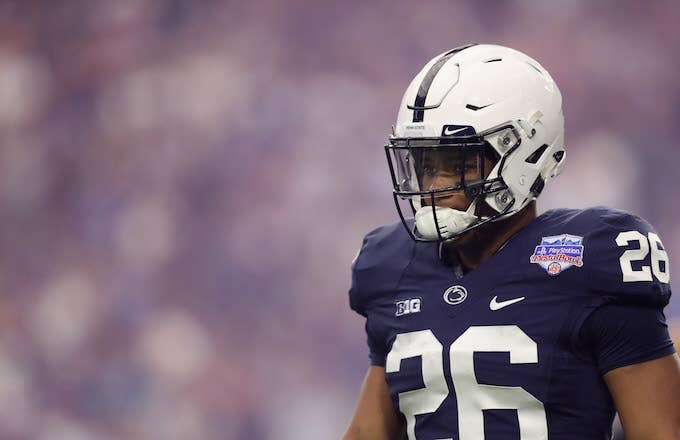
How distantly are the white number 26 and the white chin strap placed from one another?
24 centimetres

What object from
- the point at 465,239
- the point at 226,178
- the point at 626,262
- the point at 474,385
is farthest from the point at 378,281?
the point at 226,178

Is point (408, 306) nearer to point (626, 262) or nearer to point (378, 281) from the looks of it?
point (378, 281)

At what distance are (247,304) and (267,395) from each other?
32cm

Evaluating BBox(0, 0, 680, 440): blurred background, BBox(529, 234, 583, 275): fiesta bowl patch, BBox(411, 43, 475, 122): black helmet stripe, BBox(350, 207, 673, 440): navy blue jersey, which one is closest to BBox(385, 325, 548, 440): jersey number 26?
BBox(350, 207, 673, 440): navy blue jersey

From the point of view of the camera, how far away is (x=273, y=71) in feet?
12.6

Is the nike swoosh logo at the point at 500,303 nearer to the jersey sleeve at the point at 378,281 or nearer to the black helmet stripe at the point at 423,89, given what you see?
the jersey sleeve at the point at 378,281

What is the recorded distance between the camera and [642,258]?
1660mm

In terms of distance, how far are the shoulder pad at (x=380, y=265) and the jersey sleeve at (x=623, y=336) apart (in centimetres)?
38

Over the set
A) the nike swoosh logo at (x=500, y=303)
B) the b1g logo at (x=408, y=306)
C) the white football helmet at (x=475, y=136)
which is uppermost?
the white football helmet at (x=475, y=136)

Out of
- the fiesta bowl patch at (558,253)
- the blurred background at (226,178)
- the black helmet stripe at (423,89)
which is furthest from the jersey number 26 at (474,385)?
the blurred background at (226,178)

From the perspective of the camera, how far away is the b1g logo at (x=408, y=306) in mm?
1806

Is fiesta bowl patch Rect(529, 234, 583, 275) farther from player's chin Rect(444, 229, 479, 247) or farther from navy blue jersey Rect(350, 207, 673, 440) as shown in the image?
player's chin Rect(444, 229, 479, 247)

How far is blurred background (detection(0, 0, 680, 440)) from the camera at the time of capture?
11.8ft

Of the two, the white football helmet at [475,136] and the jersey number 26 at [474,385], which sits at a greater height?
the white football helmet at [475,136]
